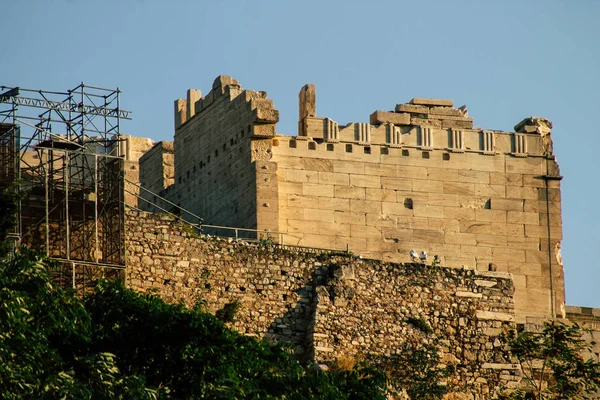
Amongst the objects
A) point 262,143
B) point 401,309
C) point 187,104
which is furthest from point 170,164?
point 401,309

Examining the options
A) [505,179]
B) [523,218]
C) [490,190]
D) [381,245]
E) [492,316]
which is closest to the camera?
[492,316]

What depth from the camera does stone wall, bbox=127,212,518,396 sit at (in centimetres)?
4375

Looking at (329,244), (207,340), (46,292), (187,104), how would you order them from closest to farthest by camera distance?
(46,292), (207,340), (329,244), (187,104)

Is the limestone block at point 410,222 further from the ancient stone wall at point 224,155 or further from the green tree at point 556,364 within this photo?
the green tree at point 556,364

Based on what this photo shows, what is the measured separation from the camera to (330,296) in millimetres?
44469

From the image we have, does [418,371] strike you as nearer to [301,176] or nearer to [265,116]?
[301,176]

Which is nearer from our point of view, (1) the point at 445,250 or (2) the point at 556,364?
(2) the point at 556,364

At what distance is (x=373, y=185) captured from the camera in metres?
49.1

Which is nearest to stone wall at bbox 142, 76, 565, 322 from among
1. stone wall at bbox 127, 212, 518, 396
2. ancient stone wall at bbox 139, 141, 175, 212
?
stone wall at bbox 127, 212, 518, 396

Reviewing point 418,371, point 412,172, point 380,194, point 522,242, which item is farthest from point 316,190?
point 418,371

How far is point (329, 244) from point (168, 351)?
389 inches

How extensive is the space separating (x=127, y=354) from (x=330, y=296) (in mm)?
6873

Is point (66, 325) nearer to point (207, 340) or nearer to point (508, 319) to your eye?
point (207, 340)

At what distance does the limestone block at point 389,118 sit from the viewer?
5012 centimetres
